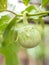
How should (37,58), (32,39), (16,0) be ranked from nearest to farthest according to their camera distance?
(32,39) < (16,0) < (37,58)

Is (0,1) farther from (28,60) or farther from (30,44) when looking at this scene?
(28,60)

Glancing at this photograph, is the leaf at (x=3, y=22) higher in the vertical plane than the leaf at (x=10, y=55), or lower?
higher

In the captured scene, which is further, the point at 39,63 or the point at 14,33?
the point at 39,63

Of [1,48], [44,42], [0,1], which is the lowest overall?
[44,42]

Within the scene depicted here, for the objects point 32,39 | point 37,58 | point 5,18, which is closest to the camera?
point 32,39

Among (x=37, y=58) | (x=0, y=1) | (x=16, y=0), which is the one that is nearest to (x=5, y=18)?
(x=0, y=1)

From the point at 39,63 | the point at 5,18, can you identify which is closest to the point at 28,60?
the point at 39,63

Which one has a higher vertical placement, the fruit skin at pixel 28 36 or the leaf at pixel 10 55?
the fruit skin at pixel 28 36

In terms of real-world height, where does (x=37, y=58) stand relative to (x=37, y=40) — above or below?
below
